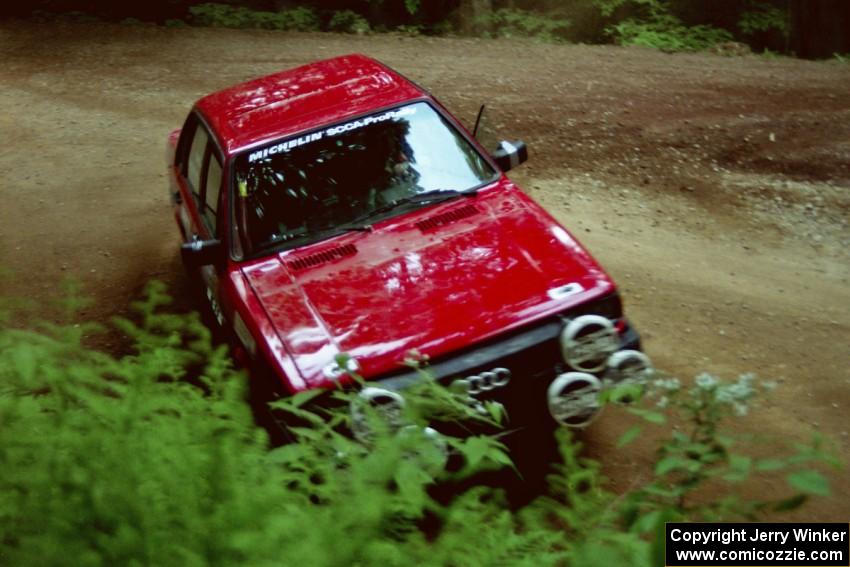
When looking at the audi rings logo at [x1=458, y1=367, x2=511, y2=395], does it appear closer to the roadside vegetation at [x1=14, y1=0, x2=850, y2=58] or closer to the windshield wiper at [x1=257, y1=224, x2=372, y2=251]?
the windshield wiper at [x1=257, y1=224, x2=372, y2=251]

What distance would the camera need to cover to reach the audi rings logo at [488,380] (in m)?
4.34

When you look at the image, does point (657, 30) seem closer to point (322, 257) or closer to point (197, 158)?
point (197, 158)

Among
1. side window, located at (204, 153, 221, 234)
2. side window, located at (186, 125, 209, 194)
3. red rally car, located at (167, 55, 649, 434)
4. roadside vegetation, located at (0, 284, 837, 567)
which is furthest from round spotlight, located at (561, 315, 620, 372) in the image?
side window, located at (186, 125, 209, 194)

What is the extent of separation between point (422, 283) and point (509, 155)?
1.51 meters

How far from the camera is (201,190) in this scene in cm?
607

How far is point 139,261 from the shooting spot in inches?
314

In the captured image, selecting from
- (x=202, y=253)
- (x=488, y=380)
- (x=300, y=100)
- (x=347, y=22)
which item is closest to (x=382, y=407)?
(x=488, y=380)

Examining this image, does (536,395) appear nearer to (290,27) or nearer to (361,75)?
(361,75)

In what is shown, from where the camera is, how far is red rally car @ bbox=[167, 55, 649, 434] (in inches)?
174

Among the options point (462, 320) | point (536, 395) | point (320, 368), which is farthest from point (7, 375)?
point (536, 395)

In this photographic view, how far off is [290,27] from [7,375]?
42.2 feet

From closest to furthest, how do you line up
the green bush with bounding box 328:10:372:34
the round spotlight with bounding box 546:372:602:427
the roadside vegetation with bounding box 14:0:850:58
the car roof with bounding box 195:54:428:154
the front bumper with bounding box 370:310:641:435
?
the front bumper with bounding box 370:310:641:435
the round spotlight with bounding box 546:372:602:427
the car roof with bounding box 195:54:428:154
the roadside vegetation with bounding box 14:0:850:58
the green bush with bounding box 328:10:372:34

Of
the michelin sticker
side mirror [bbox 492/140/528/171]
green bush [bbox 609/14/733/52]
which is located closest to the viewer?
the michelin sticker

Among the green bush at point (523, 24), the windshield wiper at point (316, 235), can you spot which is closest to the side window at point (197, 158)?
the windshield wiper at point (316, 235)
